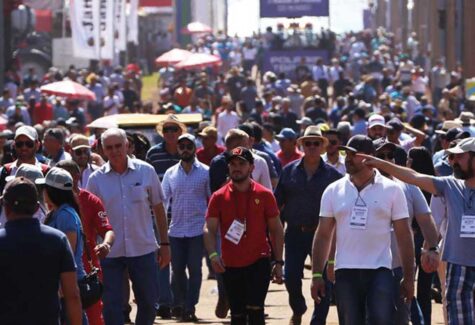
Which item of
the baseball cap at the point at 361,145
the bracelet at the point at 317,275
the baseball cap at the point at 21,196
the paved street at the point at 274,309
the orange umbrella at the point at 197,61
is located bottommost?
the paved street at the point at 274,309

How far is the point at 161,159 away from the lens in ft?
54.4

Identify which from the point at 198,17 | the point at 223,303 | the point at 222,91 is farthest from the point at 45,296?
the point at 198,17

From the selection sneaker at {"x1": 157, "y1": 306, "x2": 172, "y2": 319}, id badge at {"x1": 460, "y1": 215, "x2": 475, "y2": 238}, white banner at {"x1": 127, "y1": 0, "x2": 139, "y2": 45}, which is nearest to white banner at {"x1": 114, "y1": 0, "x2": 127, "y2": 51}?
white banner at {"x1": 127, "y1": 0, "x2": 139, "y2": 45}

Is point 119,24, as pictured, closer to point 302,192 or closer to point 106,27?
point 106,27

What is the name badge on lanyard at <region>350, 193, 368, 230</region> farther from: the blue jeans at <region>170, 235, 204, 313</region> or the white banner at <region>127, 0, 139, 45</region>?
the white banner at <region>127, 0, 139, 45</region>

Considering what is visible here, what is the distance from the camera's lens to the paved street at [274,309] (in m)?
15.2

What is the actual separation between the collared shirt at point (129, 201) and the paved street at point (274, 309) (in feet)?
8.98

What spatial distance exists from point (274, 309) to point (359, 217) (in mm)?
5188


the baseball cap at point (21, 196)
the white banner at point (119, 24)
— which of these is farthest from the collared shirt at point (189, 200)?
the white banner at point (119, 24)

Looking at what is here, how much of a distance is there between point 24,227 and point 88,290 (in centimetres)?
164

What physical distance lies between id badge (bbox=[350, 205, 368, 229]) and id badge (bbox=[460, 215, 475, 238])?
2.15ft

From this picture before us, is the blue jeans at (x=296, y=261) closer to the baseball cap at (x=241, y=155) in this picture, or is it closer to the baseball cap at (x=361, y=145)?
the baseball cap at (x=241, y=155)

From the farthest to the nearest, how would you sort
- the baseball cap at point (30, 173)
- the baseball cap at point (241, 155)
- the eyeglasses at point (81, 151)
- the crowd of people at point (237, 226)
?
the eyeglasses at point (81, 151) < the baseball cap at point (241, 155) < the baseball cap at point (30, 173) < the crowd of people at point (237, 226)

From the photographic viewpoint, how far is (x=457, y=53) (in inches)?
2140
